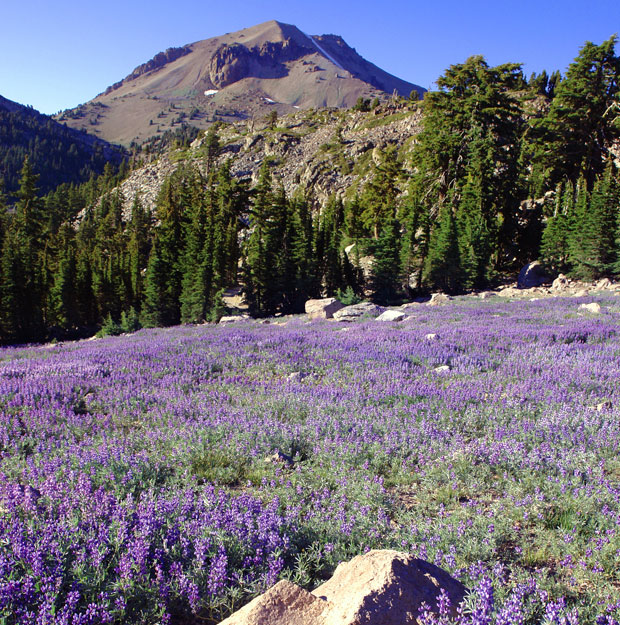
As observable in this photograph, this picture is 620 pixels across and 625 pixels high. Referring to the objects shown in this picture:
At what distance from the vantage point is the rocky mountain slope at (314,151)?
301ft

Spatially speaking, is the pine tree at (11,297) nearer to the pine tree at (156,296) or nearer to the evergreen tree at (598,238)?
the pine tree at (156,296)

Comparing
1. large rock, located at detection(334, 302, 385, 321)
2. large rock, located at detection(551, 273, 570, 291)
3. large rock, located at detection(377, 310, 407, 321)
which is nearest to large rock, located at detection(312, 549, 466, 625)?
large rock, located at detection(377, 310, 407, 321)

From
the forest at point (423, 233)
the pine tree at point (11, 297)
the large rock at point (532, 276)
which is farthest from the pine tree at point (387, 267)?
the pine tree at point (11, 297)

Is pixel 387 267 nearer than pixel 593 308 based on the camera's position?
No

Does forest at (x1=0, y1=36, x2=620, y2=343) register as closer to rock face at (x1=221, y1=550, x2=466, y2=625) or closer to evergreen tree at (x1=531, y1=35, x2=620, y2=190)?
evergreen tree at (x1=531, y1=35, x2=620, y2=190)

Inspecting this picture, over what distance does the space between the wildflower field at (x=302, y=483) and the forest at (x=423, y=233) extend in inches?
1047

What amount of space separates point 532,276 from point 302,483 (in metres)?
41.1

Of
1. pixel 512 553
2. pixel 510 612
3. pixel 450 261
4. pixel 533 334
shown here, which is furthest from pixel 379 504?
pixel 450 261

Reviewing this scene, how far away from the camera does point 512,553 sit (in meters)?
3.45

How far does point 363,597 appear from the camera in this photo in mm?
2281

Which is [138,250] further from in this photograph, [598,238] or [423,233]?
[598,238]

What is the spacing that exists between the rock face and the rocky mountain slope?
81.2 metres

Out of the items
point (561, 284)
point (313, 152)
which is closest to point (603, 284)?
point (561, 284)

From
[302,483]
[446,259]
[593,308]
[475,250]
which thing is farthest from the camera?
[446,259]
